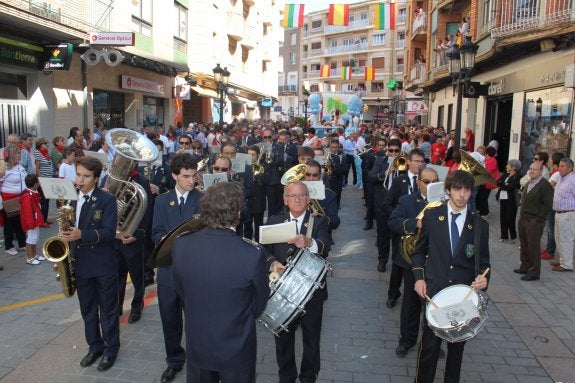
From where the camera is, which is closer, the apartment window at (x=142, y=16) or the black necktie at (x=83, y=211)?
the black necktie at (x=83, y=211)

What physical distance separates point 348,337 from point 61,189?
318cm

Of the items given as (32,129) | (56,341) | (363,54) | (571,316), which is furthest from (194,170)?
(363,54)

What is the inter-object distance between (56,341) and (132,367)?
1.05 meters

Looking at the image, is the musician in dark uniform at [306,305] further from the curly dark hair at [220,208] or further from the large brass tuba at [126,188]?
the large brass tuba at [126,188]

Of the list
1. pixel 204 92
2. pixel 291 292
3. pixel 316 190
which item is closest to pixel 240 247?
pixel 291 292

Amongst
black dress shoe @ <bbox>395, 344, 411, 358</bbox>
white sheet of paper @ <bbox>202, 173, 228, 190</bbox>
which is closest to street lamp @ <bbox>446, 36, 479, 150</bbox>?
white sheet of paper @ <bbox>202, 173, 228, 190</bbox>

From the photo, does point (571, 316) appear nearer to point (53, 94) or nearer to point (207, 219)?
point (207, 219)

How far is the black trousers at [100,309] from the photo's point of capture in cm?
445

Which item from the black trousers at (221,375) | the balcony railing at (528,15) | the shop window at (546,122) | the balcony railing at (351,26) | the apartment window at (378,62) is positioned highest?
the balcony railing at (351,26)

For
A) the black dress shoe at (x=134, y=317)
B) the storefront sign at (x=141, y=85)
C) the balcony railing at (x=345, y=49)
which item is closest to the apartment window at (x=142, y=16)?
the storefront sign at (x=141, y=85)

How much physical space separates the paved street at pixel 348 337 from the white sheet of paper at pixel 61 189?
155 centimetres

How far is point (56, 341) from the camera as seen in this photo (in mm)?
5066

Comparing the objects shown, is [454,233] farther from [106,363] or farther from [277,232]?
[106,363]

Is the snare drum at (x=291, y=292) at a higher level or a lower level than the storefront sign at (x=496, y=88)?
lower
